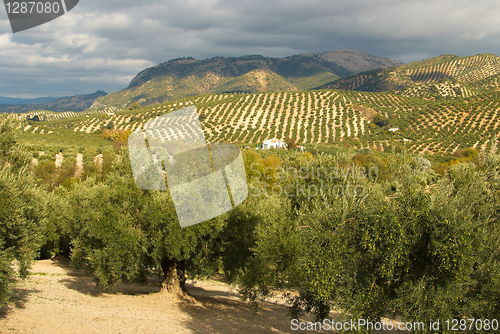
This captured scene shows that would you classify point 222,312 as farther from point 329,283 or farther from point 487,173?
point 487,173

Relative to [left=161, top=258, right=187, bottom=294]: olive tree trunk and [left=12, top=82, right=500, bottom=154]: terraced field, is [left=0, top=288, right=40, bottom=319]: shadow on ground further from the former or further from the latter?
[left=12, top=82, right=500, bottom=154]: terraced field

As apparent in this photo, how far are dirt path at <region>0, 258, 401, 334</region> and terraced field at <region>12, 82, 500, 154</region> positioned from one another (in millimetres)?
69535

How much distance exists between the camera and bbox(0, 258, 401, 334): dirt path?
12289 millimetres

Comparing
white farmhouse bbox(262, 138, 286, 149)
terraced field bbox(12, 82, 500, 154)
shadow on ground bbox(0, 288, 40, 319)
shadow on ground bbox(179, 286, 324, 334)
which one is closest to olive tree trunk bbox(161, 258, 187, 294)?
shadow on ground bbox(179, 286, 324, 334)

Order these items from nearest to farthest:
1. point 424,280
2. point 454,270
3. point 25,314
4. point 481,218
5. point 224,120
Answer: point 454,270
point 424,280
point 481,218
point 25,314
point 224,120

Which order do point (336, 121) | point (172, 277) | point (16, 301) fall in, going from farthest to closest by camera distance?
point (336, 121) → point (172, 277) → point (16, 301)

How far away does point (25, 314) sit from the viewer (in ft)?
40.3

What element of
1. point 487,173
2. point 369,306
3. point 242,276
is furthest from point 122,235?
point 487,173

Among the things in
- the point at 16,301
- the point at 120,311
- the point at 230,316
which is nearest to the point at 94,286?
the point at 120,311

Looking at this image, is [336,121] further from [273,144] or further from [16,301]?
[16,301]

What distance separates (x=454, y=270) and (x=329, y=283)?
3289 mm

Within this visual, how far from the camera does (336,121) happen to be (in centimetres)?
10225

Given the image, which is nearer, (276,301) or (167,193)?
(167,193)

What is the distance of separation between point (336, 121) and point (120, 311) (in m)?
95.9
